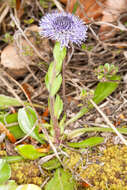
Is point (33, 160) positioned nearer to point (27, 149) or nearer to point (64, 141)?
point (27, 149)

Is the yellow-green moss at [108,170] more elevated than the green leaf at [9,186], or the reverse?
the green leaf at [9,186]

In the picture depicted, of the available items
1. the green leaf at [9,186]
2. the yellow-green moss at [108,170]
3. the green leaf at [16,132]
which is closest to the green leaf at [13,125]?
the green leaf at [16,132]

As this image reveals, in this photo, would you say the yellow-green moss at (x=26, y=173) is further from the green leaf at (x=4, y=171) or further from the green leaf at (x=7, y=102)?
the green leaf at (x=7, y=102)

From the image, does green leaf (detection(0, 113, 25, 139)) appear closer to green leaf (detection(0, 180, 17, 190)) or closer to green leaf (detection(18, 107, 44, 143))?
green leaf (detection(18, 107, 44, 143))

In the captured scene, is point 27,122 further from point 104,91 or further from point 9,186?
point 104,91

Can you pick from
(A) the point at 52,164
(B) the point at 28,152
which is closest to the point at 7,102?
(B) the point at 28,152

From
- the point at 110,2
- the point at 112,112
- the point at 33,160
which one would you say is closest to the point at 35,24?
the point at 110,2

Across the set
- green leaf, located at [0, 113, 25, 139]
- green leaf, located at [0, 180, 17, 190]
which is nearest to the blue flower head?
green leaf, located at [0, 113, 25, 139]
